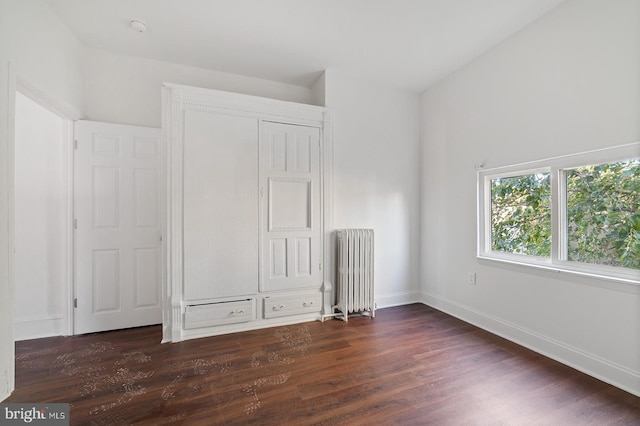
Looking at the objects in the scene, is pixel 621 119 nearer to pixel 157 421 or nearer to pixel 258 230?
pixel 258 230

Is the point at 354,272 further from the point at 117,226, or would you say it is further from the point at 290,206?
the point at 117,226

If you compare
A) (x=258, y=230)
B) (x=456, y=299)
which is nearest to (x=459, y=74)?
(x=456, y=299)

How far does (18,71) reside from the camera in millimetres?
1838

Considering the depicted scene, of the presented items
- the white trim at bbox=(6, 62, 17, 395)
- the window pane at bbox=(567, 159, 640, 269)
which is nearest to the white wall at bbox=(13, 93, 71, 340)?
the white trim at bbox=(6, 62, 17, 395)

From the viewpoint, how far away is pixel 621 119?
1.87 metres

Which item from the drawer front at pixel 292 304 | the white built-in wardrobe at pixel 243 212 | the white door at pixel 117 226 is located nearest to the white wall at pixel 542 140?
the white built-in wardrobe at pixel 243 212

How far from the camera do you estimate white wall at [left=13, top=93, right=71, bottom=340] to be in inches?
100.0

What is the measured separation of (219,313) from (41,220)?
6.21ft

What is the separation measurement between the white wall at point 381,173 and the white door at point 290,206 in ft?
1.17

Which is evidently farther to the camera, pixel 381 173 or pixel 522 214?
pixel 381 173

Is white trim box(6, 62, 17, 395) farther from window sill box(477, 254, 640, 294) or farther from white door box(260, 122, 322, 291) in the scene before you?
window sill box(477, 254, 640, 294)

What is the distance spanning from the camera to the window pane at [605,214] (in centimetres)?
189

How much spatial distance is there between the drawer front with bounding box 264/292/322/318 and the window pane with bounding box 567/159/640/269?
236cm

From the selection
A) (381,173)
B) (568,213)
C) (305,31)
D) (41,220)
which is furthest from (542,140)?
(41,220)
